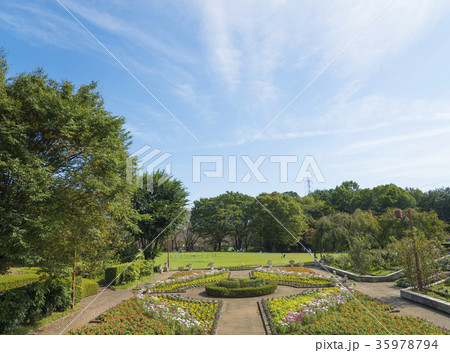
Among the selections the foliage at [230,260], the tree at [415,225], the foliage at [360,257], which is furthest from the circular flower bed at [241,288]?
the tree at [415,225]

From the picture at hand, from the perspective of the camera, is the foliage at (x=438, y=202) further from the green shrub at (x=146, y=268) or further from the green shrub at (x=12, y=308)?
the green shrub at (x=12, y=308)

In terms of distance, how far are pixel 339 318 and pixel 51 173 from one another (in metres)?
11.6

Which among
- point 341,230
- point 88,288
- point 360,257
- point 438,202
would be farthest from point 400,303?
point 438,202

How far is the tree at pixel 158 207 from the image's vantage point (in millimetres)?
26527

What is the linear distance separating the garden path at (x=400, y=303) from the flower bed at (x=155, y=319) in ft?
26.6

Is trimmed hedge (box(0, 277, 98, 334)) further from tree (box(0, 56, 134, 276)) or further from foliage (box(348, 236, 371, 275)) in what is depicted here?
foliage (box(348, 236, 371, 275))

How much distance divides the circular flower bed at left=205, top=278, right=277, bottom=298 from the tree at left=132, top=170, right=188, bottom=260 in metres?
11.9

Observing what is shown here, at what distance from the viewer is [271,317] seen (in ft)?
33.6

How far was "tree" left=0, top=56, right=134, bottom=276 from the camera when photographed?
866cm

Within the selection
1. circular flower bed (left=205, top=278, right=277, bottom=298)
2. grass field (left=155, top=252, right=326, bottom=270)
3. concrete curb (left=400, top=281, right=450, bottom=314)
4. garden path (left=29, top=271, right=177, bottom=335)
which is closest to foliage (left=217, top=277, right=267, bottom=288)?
circular flower bed (left=205, top=278, right=277, bottom=298)

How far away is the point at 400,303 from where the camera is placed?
12.4 metres

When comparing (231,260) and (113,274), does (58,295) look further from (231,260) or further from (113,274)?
(231,260)

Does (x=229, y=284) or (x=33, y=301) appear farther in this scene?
(x=229, y=284)

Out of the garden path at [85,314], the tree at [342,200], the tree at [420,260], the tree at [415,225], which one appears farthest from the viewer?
the tree at [342,200]
